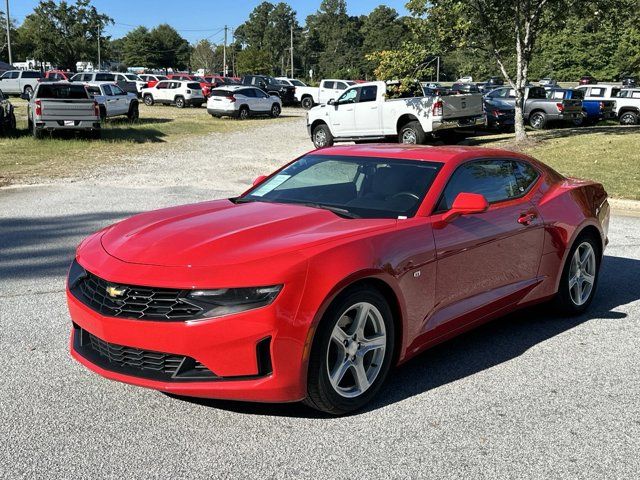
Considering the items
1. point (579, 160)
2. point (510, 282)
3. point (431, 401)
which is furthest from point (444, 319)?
point (579, 160)

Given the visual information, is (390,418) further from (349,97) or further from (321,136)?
(321,136)

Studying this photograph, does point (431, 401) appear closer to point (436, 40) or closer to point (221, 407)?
point (221, 407)

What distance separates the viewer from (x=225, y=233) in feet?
12.7

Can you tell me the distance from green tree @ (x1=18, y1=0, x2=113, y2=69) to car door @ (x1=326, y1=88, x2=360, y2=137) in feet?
250

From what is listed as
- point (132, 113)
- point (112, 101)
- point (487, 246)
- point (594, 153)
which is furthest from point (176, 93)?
point (487, 246)

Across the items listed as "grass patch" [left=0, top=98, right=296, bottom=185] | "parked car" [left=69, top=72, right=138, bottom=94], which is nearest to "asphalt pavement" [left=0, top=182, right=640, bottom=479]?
"grass patch" [left=0, top=98, right=296, bottom=185]

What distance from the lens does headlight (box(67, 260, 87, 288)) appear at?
155 inches

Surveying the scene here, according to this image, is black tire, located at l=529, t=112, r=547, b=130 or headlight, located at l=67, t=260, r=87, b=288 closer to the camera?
headlight, located at l=67, t=260, r=87, b=288

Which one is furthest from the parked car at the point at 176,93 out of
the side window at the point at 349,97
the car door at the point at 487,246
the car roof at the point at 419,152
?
the car door at the point at 487,246

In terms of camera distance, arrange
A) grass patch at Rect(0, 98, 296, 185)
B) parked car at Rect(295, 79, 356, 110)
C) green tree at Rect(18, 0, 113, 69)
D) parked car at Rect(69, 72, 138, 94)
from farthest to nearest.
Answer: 1. green tree at Rect(18, 0, 113, 69)
2. parked car at Rect(295, 79, 356, 110)
3. parked car at Rect(69, 72, 138, 94)
4. grass patch at Rect(0, 98, 296, 185)

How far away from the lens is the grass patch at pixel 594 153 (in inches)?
540

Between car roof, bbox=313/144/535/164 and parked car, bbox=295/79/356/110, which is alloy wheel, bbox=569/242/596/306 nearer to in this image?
car roof, bbox=313/144/535/164

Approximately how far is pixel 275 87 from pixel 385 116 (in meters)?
27.2

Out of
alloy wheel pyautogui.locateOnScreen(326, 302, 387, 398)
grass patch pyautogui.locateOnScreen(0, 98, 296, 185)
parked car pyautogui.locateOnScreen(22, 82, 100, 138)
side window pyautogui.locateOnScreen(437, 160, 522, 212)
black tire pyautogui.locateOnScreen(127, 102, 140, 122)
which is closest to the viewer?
alloy wheel pyautogui.locateOnScreen(326, 302, 387, 398)
